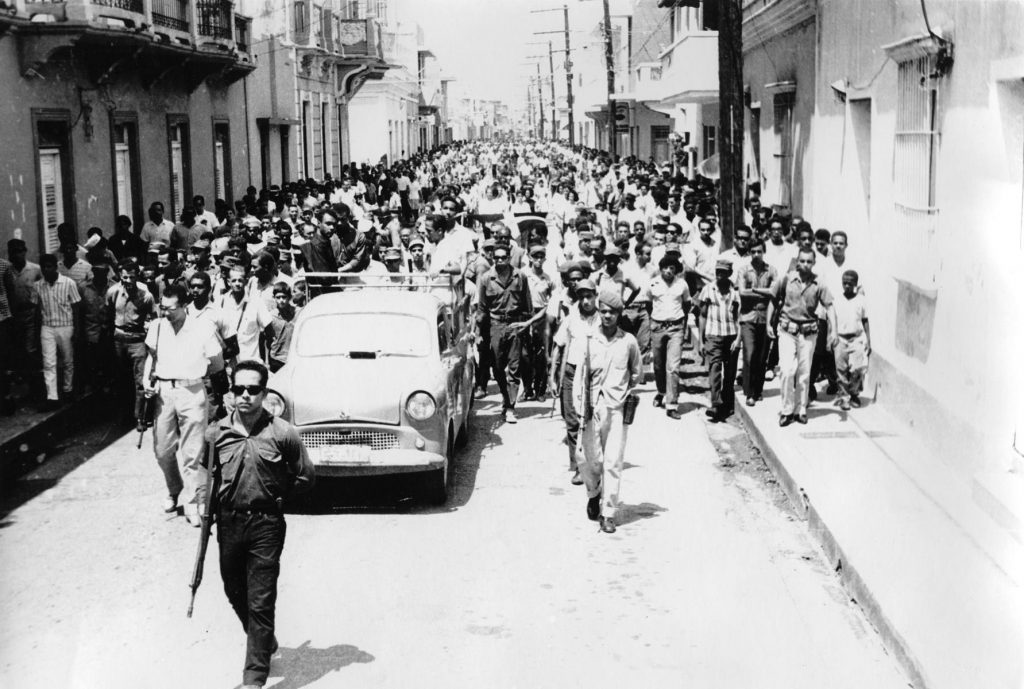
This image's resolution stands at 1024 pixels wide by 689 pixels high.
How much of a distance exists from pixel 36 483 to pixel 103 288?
101 inches

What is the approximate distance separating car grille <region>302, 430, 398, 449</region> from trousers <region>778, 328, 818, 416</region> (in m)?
3.98

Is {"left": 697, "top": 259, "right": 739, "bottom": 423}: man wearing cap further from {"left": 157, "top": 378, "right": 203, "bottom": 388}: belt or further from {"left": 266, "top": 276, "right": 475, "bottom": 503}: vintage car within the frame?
{"left": 157, "top": 378, "right": 203, "bottom": 388}: belt

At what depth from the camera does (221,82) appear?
959 inches

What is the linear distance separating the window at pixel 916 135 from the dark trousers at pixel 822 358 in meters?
1.28

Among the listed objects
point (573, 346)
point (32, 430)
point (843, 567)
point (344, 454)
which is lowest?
point (843, 567)

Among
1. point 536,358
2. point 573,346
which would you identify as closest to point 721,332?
point 536,358

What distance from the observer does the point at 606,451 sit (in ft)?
28.5

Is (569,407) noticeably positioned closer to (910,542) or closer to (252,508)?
Answer: (910,542)

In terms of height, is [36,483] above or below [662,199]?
below

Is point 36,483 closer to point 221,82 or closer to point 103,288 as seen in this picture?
point 103,288

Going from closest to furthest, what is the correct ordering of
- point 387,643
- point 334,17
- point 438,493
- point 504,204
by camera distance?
point 387,643, point 438,493, point 504,204, point 334,17

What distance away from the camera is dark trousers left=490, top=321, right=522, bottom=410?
12211mm

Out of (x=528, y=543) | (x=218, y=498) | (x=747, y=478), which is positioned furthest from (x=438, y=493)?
(x=218, y=498)

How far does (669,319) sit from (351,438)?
4.27 m
